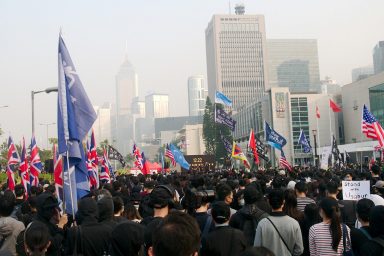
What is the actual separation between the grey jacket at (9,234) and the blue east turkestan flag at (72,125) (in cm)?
72

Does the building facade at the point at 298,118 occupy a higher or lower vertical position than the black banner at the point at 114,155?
higher

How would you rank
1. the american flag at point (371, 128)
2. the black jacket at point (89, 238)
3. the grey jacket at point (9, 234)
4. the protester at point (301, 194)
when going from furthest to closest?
the american flag at point (371, 128) < the protester at point (301, 194) < the grey jacket at point (9, 234) < the black jacket at point (89, 238)

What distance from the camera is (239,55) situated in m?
174

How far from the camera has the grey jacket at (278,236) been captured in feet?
18.5

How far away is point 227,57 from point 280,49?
36939mm

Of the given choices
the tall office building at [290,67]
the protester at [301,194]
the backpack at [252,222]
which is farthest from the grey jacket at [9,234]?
the tall office building at [290,67]

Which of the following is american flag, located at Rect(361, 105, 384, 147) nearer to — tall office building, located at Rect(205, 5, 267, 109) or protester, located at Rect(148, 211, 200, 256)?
protester, located at Rect(148, 211, 200, 256)

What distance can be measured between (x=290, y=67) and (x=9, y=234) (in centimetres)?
19744

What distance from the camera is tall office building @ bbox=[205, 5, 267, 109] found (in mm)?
171375

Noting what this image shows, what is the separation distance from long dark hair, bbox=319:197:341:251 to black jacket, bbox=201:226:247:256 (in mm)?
1205

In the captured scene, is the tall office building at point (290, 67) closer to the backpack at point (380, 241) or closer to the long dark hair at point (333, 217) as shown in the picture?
the long dark hair at point (333, 217)

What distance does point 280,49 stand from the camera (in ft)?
655

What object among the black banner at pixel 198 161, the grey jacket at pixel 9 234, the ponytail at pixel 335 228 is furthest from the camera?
the black banner at pixel 198 161

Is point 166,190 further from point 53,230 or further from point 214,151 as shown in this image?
point 214,151
